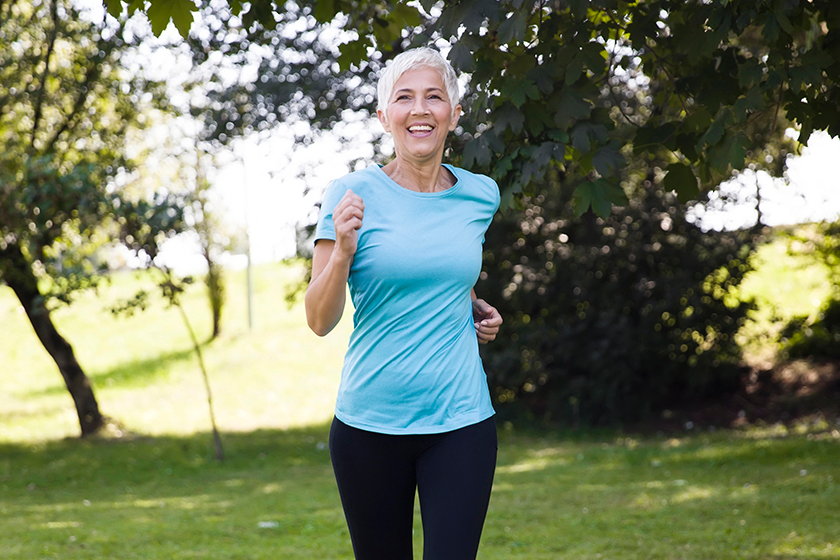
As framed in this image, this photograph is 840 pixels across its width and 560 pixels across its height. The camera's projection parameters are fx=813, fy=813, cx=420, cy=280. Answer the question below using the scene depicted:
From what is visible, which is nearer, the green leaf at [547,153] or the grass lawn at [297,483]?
the green leaf at [547,153]

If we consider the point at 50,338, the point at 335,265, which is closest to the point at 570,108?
the point at 335,265

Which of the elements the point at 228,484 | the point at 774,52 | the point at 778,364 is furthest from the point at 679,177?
the point at 778,364

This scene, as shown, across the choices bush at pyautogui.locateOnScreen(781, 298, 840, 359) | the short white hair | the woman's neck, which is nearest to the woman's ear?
the short white hair

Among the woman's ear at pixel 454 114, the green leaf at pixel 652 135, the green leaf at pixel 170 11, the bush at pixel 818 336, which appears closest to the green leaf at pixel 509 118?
the green leaf at pixel 652 135

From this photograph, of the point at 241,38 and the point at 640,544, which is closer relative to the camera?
the point at 640,544

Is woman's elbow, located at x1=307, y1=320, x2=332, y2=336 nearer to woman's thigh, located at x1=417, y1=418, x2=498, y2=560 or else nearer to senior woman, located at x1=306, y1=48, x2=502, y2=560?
senior woman, located at x1=306, y1=48, x2=502, y2=560

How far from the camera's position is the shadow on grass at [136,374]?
17.4m

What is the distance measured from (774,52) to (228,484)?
7.90 m

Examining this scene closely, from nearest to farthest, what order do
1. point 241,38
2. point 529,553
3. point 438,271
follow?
point 438,271, point 529,553, point 241,38

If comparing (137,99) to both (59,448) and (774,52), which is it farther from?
(774,52)

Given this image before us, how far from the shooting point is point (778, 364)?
1205 centimetres

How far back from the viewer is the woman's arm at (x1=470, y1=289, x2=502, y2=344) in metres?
2.59

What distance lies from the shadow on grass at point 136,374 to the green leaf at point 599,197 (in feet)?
51.7

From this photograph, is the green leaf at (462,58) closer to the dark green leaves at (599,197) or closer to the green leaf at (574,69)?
the green leaf at (574,69)
